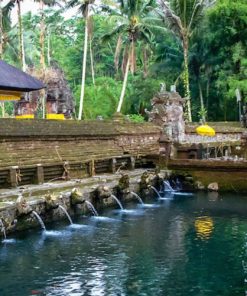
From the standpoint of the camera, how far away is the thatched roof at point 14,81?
14.6 meters

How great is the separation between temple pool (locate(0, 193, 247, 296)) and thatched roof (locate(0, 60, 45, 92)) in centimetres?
403

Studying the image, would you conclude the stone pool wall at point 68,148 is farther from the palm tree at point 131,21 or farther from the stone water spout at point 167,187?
the palm tree at point 131,21

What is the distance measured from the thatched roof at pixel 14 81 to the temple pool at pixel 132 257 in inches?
159

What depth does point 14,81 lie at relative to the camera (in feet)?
49.0

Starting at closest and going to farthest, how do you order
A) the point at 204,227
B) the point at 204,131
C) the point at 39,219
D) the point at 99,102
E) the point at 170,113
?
1. the point at 39,219
2. the point at 204,227
3. the point at 170,113
4. the point at 204,131
5. the point at 99,102

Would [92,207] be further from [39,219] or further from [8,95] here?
[8,95]

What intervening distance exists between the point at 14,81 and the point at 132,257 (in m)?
6.25

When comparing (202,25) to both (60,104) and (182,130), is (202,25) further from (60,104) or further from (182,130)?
(182,130)

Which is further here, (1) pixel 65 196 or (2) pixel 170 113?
(2) pixel 170 113

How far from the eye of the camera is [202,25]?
42.6m

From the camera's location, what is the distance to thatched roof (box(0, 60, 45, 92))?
14.6 m

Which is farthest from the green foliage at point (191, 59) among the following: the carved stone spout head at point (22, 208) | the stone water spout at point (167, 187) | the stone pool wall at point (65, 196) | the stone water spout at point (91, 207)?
the carved stone spout head at point (22, 208)

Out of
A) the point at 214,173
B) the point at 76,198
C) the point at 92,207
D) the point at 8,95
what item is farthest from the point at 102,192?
the point at 214,173

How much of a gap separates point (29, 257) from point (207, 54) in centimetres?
3569
